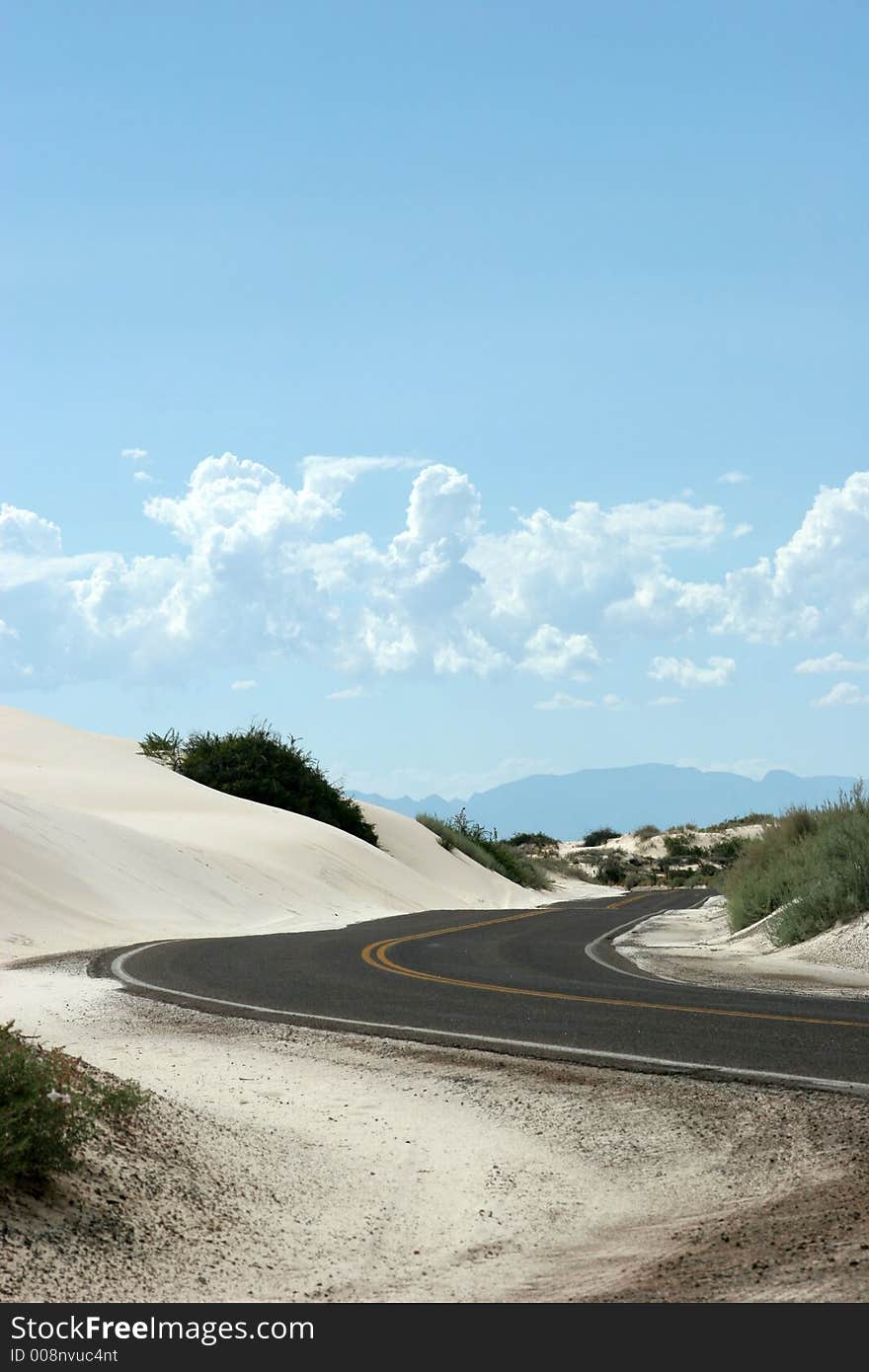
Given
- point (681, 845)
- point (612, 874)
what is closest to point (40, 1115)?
point (612, 874)

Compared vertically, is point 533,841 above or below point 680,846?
above

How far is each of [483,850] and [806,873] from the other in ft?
141

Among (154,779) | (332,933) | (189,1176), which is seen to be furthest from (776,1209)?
(154,779)

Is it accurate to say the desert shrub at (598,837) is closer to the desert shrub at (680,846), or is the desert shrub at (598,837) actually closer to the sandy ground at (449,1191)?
the desert shrub at (680,846)

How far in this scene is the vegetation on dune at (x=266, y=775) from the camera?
182 ft

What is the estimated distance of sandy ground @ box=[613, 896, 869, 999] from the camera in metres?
17.6

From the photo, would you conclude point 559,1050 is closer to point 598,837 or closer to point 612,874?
point 612,874

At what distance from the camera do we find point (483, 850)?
68188mm

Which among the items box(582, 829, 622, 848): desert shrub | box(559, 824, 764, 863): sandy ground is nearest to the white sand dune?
box(559, 824, 764, 863): sandy ground

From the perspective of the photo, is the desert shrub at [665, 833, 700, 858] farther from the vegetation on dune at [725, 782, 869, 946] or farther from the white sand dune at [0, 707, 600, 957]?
the vegetation on dune at [725, 782, 869, 946]

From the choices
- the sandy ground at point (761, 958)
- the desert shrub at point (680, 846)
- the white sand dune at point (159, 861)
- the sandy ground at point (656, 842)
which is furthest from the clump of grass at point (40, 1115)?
the sandy ground at point (656, 842)
